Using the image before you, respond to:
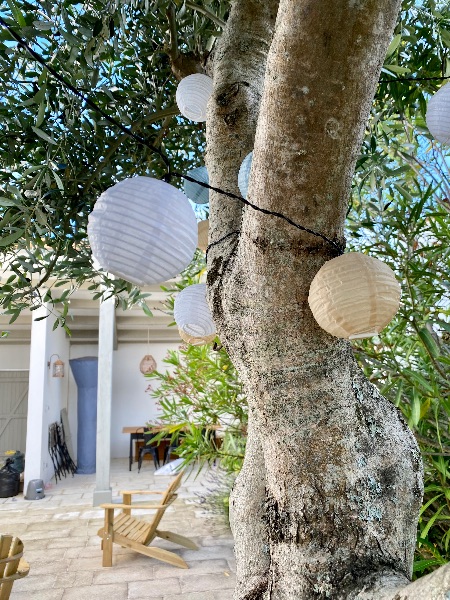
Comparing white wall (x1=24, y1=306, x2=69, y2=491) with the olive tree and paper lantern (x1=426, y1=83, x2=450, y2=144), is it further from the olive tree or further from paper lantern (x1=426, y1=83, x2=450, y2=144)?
the olive tree

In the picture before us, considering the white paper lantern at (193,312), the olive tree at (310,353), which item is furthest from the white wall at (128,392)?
the olive tree at (310,353)

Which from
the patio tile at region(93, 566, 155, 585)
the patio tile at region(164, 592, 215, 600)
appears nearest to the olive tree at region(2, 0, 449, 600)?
the patio tile at region(164, 592, 215, 600)

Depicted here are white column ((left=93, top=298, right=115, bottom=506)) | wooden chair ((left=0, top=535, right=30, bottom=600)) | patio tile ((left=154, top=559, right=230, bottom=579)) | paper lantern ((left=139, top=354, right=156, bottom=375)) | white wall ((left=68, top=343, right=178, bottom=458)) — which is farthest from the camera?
white wall ((left=68, top=343, right=178, bottom=458))

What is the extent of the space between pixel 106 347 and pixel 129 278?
670cm

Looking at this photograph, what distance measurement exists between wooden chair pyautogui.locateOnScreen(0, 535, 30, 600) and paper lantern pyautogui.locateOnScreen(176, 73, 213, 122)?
2867 mm

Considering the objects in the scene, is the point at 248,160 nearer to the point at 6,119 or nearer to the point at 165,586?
the point at 6,119

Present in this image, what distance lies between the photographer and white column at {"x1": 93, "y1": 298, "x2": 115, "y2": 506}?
7.21m

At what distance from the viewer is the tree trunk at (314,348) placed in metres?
0.85

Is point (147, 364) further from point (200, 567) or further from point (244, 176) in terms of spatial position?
point (244, 176)

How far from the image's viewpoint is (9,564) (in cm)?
331

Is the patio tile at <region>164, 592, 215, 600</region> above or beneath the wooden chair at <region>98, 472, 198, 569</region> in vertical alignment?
beneath

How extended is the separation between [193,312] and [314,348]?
31.0 inches


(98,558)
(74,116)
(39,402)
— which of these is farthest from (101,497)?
(74,116)

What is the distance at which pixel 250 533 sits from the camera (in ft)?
4.09
